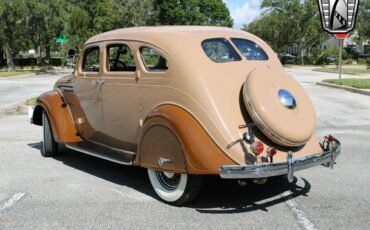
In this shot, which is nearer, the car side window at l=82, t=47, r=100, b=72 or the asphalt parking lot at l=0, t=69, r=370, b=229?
the asphalt parking lot at l=0, t=69, r=370, b=229

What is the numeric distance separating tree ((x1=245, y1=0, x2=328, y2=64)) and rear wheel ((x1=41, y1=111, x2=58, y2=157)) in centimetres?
4696

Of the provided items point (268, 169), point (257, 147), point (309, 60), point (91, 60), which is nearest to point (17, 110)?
point (91, 60)

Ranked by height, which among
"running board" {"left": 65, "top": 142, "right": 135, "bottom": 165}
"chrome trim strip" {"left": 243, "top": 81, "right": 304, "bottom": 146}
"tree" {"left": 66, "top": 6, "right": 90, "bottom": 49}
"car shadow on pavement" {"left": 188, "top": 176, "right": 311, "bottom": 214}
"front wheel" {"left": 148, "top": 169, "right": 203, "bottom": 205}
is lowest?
"car shadow on pavement" {"left": 188, "top": 176, "right": 311, "bottom": 214}

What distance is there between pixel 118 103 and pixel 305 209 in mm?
2362

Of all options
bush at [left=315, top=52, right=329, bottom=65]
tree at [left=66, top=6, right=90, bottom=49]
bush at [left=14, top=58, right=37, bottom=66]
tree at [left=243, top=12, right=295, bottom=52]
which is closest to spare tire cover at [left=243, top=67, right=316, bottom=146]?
tree at [left=66, top=6, right=90, bottom=49]

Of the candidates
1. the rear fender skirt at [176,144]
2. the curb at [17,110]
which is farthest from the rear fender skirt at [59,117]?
the curb at [17,110]

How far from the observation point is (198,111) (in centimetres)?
500

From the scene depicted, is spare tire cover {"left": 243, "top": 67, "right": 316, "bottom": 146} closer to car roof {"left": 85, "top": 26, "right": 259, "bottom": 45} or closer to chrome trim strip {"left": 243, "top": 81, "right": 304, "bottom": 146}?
chrome trim strip {"left": 243, "top": 81, "right": 304, "bottom": 146}

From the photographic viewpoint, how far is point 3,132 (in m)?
9.92

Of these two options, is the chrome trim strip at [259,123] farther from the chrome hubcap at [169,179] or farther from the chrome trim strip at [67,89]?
→ the chrome trim strip at [67,89]

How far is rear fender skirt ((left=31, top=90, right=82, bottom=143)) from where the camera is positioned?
6934 millimetres

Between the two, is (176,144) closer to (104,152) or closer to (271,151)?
(271,151)

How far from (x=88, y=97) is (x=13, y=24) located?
3123 cm

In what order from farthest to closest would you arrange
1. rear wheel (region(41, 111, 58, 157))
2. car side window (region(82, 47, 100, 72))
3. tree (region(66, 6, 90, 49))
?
1. tree (region(66, 6, 90, 49))
2. rear wheel (region(41, 111, 58, 157))
3. car side window (region(82, 47, 100, 72))
